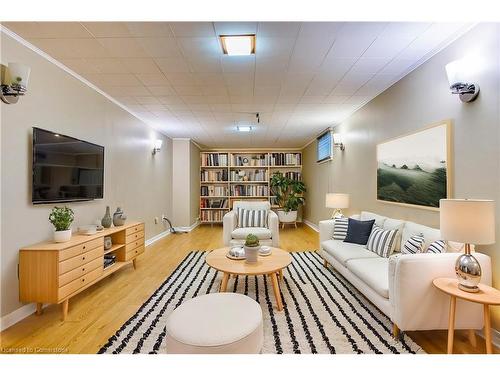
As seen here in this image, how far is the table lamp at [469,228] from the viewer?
1.45 meters

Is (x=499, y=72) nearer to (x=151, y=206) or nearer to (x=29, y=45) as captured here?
(x=29, y=45)

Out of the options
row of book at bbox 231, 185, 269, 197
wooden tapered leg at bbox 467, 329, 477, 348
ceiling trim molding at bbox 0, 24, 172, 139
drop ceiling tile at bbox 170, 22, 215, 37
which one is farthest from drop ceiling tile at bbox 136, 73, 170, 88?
row of book at bbox 231, 185, 269, 197

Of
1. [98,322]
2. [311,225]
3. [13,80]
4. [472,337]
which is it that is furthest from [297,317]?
[311,225]

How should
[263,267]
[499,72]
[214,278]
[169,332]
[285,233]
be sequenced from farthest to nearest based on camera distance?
[285,233], [214,278], [263,267], [499,72], [169,332]

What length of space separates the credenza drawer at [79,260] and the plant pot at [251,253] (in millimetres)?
1465

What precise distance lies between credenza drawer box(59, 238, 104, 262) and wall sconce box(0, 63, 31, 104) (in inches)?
49.0

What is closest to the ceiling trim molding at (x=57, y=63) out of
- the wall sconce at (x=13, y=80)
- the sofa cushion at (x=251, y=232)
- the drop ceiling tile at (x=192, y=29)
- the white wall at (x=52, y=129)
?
the white wall at (x=52, y=129)

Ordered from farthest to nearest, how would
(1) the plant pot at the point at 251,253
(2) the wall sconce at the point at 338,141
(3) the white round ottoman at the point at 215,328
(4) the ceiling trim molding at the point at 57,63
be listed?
(2) the wall sconce at the point at 338,141 < (1) the plant pot at the point at 251,253 < (4) the ceiling trim molding at the point at 57,63 < (3) the white round ottoman at the point at 215,328

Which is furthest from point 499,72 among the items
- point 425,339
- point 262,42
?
point 425,339

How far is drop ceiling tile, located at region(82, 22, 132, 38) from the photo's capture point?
179 cm

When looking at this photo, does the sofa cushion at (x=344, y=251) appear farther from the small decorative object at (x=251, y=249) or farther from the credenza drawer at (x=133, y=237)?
the credenza drawer at (x=133, y=237)

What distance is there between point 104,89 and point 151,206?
7.72ft

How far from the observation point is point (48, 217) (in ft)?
7.39

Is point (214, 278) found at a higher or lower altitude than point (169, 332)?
lower
